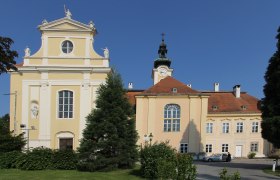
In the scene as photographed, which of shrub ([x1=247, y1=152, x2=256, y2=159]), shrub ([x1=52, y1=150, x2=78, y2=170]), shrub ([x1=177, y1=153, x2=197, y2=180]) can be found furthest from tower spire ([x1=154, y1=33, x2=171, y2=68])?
shrub ([x1=177, y1=153, x2=197, y2=180])

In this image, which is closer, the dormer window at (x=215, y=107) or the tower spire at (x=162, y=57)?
the dormer window at (x=215, y=107)

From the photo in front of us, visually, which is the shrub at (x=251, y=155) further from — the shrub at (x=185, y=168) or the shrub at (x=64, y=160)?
the shrub at (x=185, y=168)

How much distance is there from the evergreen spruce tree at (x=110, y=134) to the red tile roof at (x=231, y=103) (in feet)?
86.2

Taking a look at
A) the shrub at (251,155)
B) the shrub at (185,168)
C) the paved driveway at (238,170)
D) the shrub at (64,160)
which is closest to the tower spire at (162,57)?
the shrub at (251,155)

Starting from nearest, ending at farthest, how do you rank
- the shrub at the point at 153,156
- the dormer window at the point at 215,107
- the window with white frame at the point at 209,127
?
1. the shrub at the point at 153,156
2. the window with white frame at the point at 209,127
3. the dormer window at the point at 215,107

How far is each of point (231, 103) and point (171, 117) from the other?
10.6 meters

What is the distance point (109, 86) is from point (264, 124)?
11099 mm

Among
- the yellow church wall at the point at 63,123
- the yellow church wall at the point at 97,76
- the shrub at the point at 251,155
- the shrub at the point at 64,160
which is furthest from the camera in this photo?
the shrub at the point at 251,155

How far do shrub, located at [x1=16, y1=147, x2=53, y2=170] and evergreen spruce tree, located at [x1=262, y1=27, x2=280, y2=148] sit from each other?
14633 millimetres

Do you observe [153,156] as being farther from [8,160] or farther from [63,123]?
[63,123]

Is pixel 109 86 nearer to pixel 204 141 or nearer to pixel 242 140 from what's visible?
pixel 204 141

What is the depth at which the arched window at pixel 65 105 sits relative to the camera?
108ft

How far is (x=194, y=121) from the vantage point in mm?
42219

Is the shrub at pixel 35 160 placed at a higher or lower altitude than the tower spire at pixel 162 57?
lower
